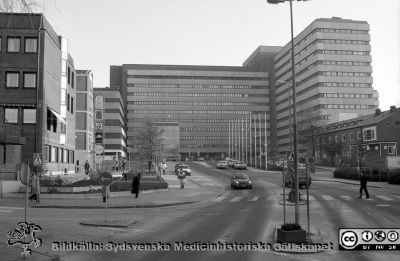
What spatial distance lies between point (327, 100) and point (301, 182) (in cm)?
8767

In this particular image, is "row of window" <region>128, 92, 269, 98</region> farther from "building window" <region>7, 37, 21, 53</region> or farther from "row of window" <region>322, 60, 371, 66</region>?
"building window" <region>7, 37, 21, 53</region>

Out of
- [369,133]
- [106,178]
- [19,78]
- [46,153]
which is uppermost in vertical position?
[19,78]

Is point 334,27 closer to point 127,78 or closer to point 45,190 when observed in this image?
point 127,78

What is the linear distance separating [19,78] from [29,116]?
376 cm

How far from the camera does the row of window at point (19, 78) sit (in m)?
41.2

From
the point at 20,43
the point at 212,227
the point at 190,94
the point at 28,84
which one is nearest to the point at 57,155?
the point at 28,84

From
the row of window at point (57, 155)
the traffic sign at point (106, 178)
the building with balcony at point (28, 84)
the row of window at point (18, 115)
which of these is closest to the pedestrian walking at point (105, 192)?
the traffic sign at point (106, 178)

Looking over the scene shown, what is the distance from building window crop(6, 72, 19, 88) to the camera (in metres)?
41.2

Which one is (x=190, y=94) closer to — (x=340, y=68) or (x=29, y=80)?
(x=340, y=68)

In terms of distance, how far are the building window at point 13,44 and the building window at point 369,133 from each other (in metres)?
54.5

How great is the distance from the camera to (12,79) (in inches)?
1623

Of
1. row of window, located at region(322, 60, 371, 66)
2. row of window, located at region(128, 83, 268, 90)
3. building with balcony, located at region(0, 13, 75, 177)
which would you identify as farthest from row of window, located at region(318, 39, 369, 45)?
building with balcony, located at region(0, 13, 75, 177)

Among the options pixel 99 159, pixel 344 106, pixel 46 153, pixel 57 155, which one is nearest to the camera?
pixel 99 159

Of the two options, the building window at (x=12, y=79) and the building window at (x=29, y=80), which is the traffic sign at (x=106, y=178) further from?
the building window at (x=12, y=79)
